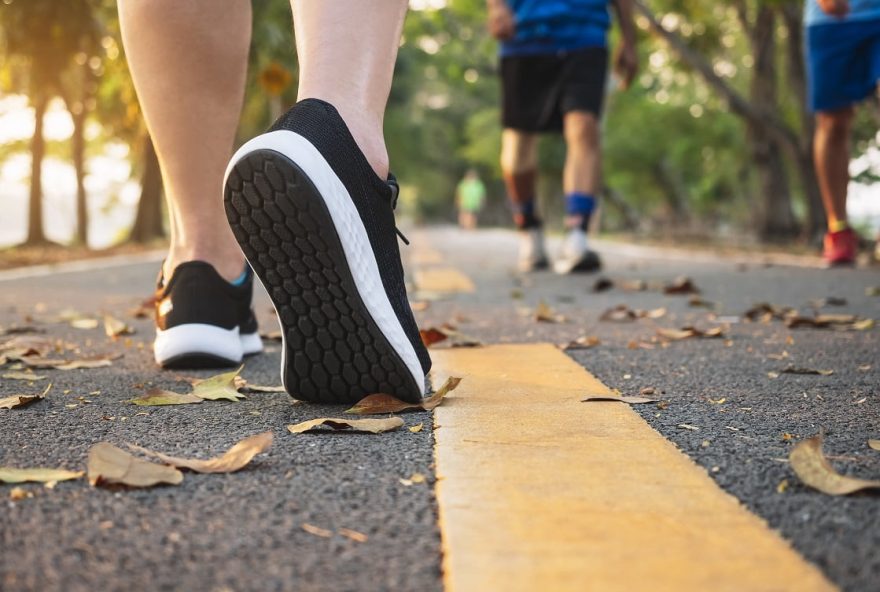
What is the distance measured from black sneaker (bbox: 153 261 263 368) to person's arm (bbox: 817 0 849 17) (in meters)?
4.16

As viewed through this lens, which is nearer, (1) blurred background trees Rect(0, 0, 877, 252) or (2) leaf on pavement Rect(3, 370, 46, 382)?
(2) leaf on pavement Rect(3, 370, 46, 382)

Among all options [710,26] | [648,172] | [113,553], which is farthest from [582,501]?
[648,172]

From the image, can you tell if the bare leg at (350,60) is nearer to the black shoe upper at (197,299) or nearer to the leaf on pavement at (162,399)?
the leaf on pavement at (162,399)

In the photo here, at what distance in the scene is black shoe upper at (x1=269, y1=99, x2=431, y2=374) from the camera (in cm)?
169

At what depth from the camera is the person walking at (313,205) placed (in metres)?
1.62

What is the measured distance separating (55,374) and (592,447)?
1.40m

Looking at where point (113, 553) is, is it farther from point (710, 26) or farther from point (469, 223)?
point (469, 223)

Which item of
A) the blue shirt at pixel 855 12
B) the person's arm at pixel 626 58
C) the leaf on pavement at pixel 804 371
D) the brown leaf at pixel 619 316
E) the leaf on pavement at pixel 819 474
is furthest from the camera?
the person's arm at pixel 626 58

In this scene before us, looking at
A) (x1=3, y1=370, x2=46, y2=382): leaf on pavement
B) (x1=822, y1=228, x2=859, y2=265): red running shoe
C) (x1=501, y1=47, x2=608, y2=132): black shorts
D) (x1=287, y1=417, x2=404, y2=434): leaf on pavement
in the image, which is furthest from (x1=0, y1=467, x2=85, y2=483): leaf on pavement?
(x1=822, y1=228, x2=859, y2=265): red running shoe

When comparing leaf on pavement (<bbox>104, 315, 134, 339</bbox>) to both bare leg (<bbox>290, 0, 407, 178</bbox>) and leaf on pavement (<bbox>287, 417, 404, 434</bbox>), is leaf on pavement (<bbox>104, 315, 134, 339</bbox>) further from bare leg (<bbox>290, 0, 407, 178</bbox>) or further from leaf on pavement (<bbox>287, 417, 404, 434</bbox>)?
leaf on pavement (<bbox>287, 417, 404, 434</bbox>)

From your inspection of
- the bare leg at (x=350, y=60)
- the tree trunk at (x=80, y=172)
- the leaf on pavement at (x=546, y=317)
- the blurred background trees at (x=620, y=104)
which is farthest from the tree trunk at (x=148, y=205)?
the bare leg at (x=350, y=60)

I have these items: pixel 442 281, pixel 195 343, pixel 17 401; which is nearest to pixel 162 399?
pixel 17 401

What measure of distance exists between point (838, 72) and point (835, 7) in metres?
0.48

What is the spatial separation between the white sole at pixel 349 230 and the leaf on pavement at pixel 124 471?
18.8 inches
